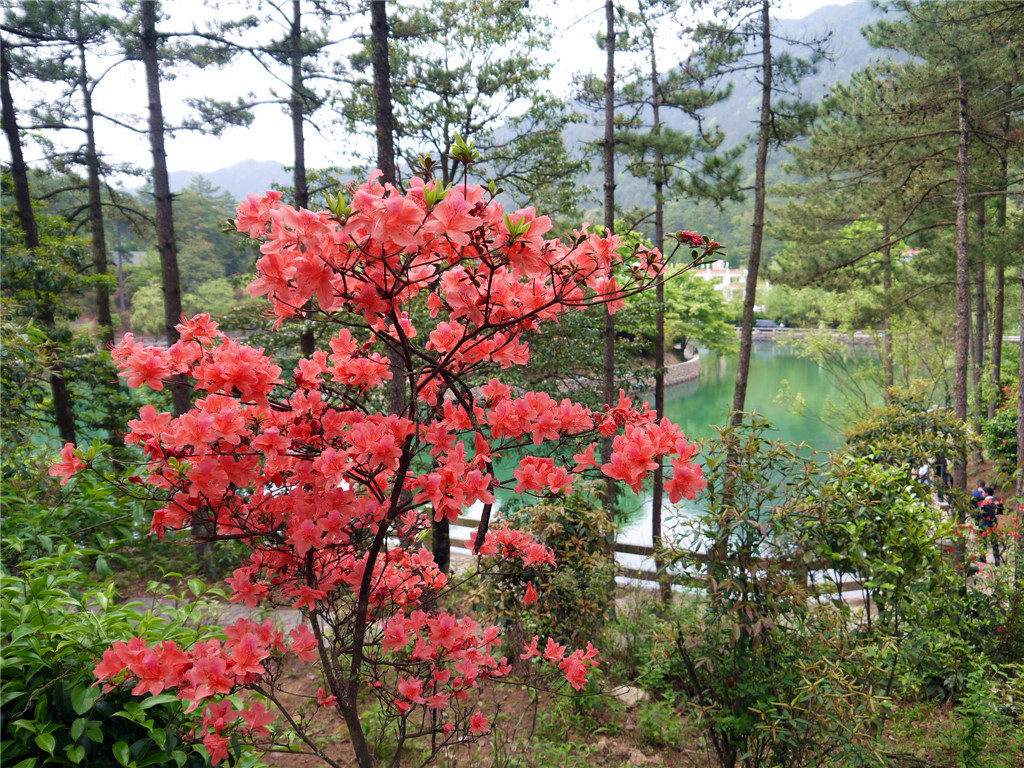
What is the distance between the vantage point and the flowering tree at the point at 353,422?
41.2 inches

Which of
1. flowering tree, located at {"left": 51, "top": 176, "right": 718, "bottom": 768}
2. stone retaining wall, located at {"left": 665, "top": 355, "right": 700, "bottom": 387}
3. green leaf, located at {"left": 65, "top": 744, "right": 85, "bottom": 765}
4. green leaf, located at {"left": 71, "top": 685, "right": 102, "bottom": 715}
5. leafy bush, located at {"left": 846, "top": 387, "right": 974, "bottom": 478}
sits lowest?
stone retaining wall, located at {"left": 665, "top": 355, "right": 700, "bottom": 387}

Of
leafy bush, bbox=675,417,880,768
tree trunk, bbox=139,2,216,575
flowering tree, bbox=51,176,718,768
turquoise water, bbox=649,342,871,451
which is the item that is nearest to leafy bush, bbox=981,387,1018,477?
turquoise water, bbox=649,342,871,451

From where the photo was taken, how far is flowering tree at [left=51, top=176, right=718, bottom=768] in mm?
1046

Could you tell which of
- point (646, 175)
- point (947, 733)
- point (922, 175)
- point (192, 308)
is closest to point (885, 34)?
point (922, 175)

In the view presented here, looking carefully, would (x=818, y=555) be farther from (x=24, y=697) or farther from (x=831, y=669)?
(x=24, y=697)

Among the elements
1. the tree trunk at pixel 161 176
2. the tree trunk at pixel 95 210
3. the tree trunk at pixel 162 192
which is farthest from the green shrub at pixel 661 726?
the tree trunk at pixel 95 210

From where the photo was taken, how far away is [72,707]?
1.45m

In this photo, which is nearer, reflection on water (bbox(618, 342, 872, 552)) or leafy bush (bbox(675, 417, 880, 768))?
leafy bush (bbox(675, 417, 880, 768))

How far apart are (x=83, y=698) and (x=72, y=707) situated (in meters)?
0.08

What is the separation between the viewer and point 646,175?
6555 mm

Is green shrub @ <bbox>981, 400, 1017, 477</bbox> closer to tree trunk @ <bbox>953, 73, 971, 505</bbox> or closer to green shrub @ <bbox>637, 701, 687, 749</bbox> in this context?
tree trunk @ <bbox>953, 73, 971, 505</bbox>

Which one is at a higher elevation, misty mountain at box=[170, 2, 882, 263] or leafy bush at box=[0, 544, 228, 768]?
misty mountain at box=[170, 2, 882, 263]

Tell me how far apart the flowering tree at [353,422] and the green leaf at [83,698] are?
26cm

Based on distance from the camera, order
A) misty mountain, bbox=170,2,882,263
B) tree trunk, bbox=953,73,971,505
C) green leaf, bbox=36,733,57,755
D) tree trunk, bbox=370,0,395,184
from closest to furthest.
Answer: green leaf, bbox=36,733,57,755
tree trunk, bbox=370,0,395,184
tree trunk, bbox=953,73,971,505
misty mountain, bbox=170,2,882,263
